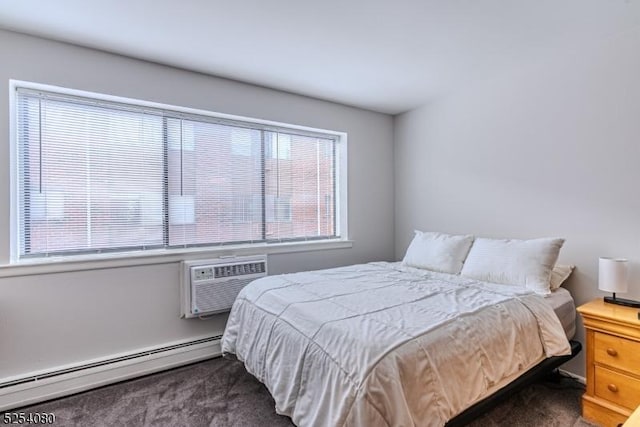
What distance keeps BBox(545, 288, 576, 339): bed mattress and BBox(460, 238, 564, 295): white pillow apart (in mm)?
79

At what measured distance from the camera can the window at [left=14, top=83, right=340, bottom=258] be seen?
226 cm

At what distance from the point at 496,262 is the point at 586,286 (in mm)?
623

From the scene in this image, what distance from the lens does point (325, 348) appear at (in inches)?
58.7

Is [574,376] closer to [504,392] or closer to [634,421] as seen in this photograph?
[504,392]

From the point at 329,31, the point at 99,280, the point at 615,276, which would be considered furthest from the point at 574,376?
the point at 99,280

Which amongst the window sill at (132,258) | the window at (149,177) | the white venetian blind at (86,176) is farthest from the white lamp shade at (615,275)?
the white venetian blind at (86,176)

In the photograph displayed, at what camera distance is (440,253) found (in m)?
2.88

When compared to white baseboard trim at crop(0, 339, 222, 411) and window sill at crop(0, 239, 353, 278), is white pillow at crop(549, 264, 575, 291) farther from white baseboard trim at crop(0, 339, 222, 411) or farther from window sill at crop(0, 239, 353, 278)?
white baseboard trim at crop(0, 339, 222, 411)

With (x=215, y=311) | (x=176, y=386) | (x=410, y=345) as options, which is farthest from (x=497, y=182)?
(x=176, y=386)

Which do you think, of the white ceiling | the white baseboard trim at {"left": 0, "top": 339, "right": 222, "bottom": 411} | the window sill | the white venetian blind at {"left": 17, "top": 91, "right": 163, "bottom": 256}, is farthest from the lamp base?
the white venetian blind at {"left": 17, "top": 91, "right": 163, "bottom": 256}

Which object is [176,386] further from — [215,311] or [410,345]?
[410,345]

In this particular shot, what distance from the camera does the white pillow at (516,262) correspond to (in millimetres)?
A: 2262

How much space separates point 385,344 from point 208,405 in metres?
1.38

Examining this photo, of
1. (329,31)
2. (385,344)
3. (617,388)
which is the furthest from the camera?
(329,31)
